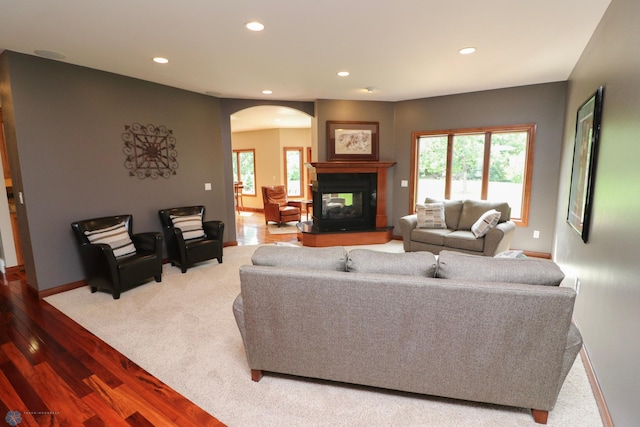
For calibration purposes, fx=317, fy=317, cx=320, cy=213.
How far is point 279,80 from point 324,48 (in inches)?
52.9

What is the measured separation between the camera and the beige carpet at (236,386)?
1826mm

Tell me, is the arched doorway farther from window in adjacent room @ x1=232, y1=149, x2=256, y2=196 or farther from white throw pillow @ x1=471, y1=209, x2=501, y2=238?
white throw pillow @ x1=471, y1=209, x2=501, y2=238

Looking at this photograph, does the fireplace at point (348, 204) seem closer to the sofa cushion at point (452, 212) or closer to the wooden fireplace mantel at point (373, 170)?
the wooden fireplace mantel at point (373, 170)

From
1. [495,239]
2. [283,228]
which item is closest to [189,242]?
[283,228]

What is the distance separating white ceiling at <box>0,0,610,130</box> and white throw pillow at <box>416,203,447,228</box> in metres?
1.86

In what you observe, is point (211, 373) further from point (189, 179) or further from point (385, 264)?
point (189, 179)

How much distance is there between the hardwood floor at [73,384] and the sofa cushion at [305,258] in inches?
37.8

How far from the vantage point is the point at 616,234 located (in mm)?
1898

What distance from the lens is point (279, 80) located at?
439cm

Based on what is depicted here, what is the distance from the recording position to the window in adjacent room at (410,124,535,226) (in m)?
4.95

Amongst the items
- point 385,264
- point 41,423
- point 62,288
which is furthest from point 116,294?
point 385,264

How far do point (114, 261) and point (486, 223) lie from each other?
15.0ft

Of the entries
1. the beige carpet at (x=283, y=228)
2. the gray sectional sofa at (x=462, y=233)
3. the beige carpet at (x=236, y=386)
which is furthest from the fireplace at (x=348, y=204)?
the beige carpet at (x=236, y=386)

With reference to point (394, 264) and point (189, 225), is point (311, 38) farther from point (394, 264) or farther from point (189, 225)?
point (189, 225)
